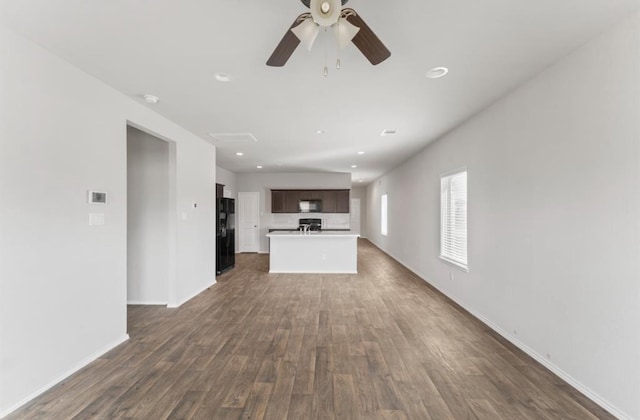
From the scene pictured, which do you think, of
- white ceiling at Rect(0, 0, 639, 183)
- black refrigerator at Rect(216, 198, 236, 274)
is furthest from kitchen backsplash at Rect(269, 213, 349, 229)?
white ceiling at Rect(0, 0, 639, 183)

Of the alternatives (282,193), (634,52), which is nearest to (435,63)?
(634,52)

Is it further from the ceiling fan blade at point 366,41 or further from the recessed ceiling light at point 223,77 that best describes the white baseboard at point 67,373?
the ceiling fan blade at point 366,41

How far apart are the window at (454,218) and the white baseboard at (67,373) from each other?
4.33 metres

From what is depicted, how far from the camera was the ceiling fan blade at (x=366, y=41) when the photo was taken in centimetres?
156

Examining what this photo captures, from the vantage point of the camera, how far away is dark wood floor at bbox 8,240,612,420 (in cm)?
201

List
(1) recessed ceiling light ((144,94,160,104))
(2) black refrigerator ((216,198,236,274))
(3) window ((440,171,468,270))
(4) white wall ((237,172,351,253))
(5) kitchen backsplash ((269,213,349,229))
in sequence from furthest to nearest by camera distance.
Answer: (5) kitchen backsplash ((269,213,349,229)) < (4) white wall ((237,172,351,253)) < (2) black refrigerator ((216,198,236,274)) < (3) window ((440,171,468,270)) < (1) recessed ceiling light ((144,94,160,104))

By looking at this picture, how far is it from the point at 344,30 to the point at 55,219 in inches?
104

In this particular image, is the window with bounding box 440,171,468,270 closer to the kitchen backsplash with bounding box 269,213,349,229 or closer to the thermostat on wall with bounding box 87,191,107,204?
the thermostat on wall with bounding box 87,191,107,204

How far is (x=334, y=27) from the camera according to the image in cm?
162

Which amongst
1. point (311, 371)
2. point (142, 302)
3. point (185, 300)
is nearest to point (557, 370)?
point (311, 371)

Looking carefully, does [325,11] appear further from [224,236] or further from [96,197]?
[224,236]

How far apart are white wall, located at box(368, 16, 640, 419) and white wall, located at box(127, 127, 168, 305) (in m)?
4.41

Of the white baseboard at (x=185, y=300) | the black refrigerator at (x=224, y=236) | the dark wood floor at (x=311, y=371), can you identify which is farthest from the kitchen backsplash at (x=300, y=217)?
the dark wood floor at (x=311, y=371)

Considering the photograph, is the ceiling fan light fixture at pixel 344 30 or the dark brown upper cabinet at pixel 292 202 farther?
the dark brown upper cabinet at pixel 292 202
